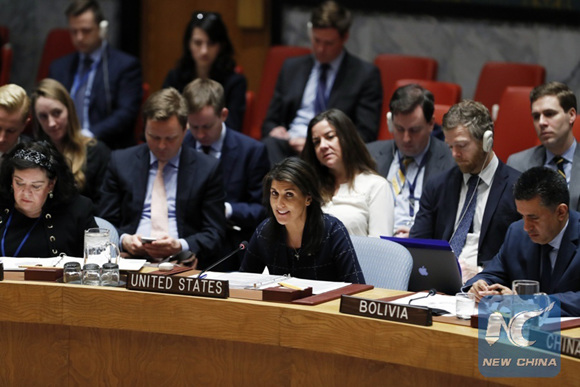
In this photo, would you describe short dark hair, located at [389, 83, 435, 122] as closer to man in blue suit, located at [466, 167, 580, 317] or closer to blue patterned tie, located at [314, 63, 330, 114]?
blue patterned tie, located at [314, 63, 330, 114]

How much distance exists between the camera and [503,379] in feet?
7.81

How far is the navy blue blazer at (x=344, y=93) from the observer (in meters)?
5.14

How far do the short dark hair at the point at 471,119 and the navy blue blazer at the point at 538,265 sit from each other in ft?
2.38

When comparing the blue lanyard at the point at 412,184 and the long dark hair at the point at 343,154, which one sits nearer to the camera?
the long dark hair at the point at 343,154

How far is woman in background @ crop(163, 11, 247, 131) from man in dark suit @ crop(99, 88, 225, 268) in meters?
1.15

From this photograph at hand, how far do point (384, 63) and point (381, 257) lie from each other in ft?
9.01

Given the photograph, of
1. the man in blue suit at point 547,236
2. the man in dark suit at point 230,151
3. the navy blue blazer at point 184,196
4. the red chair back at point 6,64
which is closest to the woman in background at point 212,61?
the man in dark suit at point 230,151

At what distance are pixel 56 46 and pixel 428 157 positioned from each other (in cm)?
304

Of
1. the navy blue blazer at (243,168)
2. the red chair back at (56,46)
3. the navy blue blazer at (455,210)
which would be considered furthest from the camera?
the red chair back at (56,46)

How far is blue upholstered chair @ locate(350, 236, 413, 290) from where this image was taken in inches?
125

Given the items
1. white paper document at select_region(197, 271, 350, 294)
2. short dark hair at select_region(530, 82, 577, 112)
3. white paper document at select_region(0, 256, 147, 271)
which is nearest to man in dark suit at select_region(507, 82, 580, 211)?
short dark hair at select_region(530, 82, 577, 112)

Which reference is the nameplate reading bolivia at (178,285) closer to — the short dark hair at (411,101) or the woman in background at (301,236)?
the woman in background at (301,236)

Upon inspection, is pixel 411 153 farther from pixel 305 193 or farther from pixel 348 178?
pixel 305 193

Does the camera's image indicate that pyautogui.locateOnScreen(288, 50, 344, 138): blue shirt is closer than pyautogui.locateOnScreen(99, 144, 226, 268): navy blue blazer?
No
